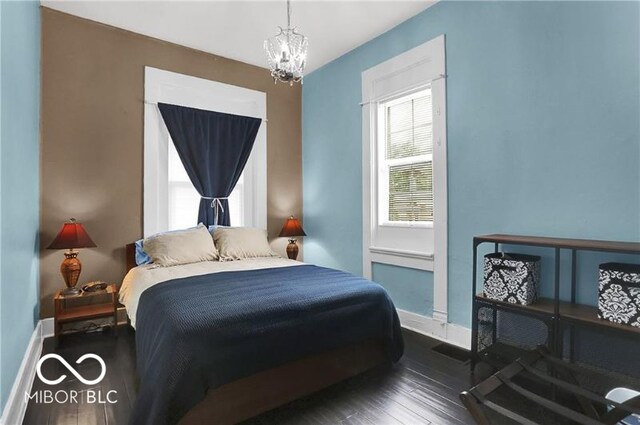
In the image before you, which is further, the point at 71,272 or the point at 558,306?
the point at 71,272

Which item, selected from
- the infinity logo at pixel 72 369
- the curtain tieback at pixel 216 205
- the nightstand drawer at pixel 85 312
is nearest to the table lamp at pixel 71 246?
the nightstand drawer at pixel 85 312

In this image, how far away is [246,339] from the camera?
1.85m

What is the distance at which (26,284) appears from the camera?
2.38 metres

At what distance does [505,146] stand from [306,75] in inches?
115

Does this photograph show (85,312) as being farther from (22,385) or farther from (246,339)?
(246,339)

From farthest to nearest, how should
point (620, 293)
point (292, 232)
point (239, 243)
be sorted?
1. point (292, 232)
2. point (239, 243)
3. point (620, 293)

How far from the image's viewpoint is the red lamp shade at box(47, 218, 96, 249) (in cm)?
281

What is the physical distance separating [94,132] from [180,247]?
4.64 feet

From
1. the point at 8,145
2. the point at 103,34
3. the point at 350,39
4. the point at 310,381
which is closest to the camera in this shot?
the point at 8,145

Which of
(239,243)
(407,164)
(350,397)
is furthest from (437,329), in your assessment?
(239,243)

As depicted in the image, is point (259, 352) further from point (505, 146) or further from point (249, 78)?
point (249, 78)

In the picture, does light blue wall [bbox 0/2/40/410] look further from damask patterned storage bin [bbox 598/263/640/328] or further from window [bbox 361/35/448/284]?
damask patterned storage bin [bbox 598/263/640/328]

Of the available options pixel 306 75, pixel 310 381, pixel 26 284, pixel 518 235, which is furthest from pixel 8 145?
pixel 306 75

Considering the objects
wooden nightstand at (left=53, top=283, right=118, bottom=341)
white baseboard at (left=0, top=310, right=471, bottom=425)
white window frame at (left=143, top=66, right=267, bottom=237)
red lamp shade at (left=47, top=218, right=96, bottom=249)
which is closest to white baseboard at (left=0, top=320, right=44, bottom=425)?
white baseboard at (left=0, top=310, right=471, bottom=425)
